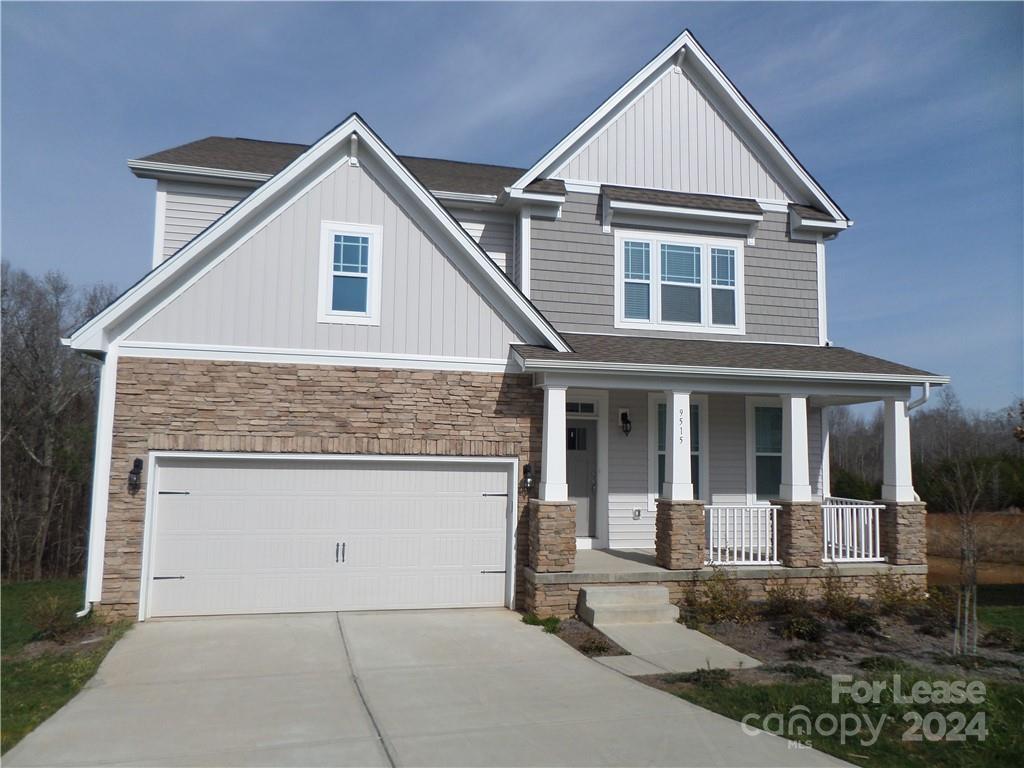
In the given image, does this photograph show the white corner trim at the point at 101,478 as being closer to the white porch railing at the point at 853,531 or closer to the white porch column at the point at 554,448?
the white porch column at the point at 554,448

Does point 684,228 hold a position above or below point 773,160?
below

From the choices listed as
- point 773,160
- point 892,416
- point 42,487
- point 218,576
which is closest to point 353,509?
point 218,576

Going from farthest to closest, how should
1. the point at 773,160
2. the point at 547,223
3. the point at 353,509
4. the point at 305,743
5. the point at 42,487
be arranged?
the point at 42,487, the point at 773,160, the point at 547,223, the point at 353,509, the point at 305,743

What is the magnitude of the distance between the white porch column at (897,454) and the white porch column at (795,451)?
1458 millimetres

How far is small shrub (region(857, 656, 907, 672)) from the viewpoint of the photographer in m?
7.53

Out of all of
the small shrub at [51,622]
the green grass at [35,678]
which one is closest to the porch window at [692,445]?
the green grass at [35,678]

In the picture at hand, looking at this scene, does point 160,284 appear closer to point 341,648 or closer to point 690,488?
point 341,648

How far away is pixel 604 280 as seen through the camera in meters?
12.2

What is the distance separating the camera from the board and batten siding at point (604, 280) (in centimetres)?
1198

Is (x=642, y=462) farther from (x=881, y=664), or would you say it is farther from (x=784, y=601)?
(x=881, y=664)

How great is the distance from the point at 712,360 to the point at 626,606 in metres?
3.85

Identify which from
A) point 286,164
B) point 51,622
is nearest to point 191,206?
point 286,164

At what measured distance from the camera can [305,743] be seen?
210 inches

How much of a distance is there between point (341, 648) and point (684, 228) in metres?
8.77
